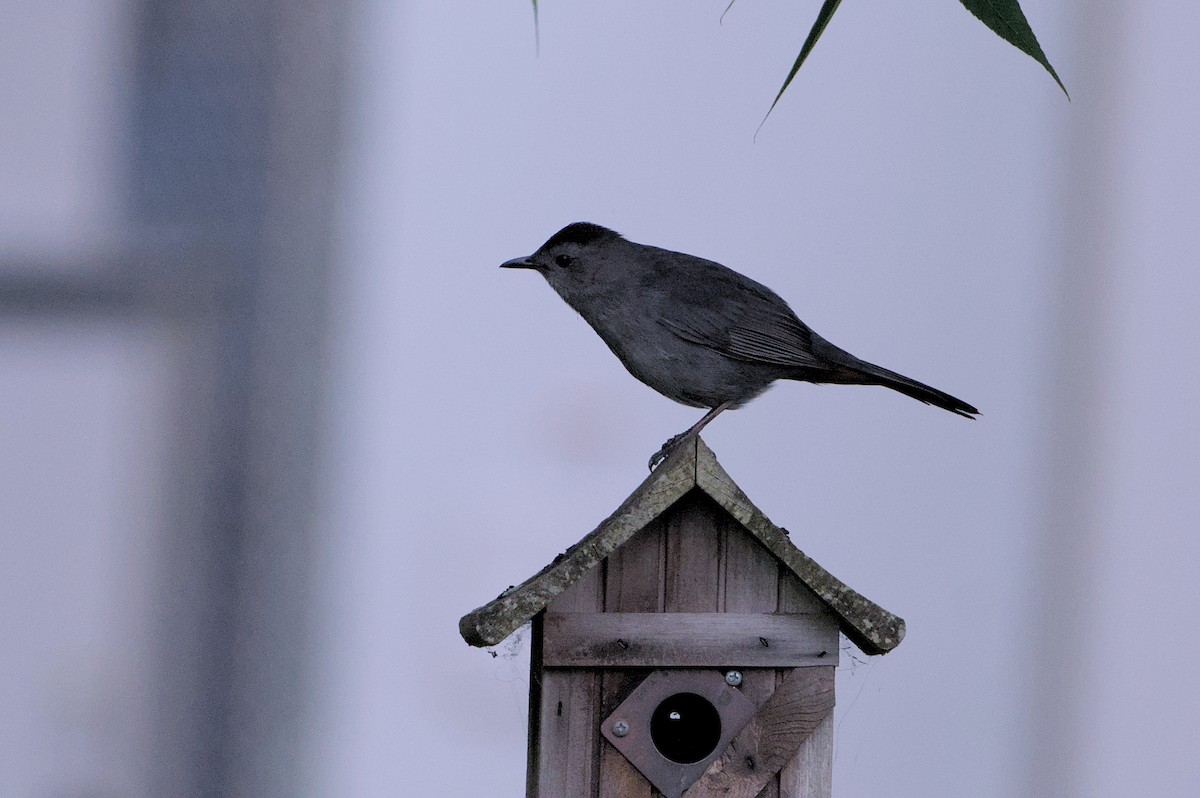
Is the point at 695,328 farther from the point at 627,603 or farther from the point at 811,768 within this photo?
the point at 811,768

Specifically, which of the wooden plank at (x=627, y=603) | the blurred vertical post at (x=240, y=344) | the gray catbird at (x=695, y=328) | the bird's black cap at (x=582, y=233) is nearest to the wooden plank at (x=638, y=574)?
the wooden plank at (x=627, y=603)

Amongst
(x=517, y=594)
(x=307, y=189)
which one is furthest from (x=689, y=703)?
(x=307, y=189)

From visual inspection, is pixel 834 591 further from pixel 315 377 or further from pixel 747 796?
pixel 315 377

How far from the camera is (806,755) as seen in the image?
4.00ft

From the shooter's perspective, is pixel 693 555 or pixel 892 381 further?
pixel 892 381

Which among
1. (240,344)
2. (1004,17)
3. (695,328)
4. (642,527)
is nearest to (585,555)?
(642,527)

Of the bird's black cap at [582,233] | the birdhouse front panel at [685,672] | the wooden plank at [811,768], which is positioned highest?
the bird's black cap at [582,233]

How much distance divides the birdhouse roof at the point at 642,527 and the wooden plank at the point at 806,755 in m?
0.03

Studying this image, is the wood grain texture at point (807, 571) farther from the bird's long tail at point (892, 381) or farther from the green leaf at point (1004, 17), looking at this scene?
the green leaf at point (1004, 17)

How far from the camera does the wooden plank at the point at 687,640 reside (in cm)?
116

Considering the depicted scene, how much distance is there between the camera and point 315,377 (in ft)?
8.87

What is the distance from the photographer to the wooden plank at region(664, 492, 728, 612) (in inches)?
46.8

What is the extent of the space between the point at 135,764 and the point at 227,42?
1652 millimetres

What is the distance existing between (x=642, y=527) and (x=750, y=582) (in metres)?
0.14
